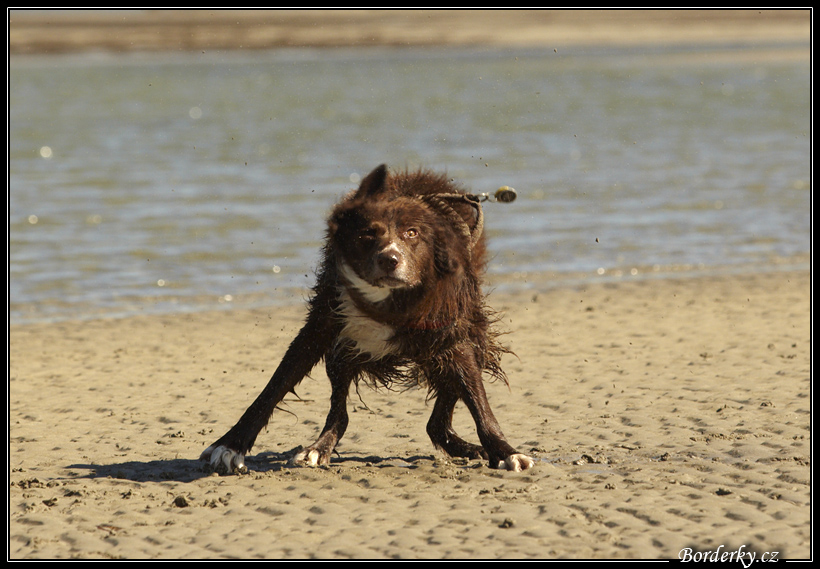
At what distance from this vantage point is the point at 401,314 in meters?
5.72

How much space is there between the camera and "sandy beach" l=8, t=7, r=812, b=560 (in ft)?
16.0

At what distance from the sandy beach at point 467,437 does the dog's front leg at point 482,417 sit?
0.30 feet

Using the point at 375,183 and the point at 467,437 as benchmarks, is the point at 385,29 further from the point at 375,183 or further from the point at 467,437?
the point at 375,183

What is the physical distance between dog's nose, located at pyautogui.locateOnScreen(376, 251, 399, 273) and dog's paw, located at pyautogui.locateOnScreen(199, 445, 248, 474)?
1407 millimetres

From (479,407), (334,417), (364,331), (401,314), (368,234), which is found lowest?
(334,417)

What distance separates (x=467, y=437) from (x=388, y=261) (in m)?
1.82

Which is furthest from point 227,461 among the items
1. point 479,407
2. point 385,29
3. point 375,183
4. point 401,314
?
point 385,29

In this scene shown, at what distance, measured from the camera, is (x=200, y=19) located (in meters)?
58.7

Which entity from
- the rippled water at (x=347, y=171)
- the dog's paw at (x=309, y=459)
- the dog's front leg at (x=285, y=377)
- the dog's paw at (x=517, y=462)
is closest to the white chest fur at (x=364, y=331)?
the dog's front leg at (x=285, y=377)

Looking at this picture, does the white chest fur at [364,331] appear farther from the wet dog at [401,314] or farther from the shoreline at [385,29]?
the shoreline at [385,29]

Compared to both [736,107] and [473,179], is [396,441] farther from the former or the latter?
[736,107]

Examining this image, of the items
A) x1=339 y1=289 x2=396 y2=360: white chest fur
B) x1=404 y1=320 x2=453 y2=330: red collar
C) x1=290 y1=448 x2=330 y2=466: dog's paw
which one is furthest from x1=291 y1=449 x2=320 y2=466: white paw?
x1=404 y1=320 x2=453 y2=330: red collar

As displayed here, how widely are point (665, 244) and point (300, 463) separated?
816 centimetres

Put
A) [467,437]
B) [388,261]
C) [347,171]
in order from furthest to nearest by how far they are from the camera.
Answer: [347,171] < [467,437] < [388,261]
